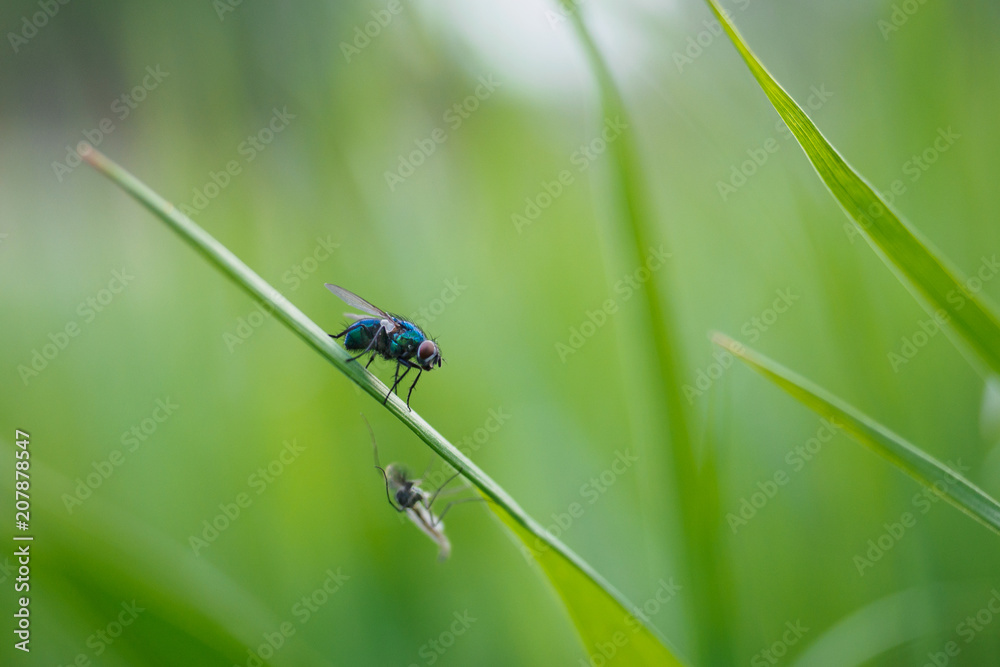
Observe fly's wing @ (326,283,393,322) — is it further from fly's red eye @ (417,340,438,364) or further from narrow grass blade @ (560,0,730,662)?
narrow grass blade @ (560,0,730,662)

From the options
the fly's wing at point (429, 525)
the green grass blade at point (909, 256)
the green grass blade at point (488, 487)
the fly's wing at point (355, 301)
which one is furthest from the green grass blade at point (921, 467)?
the fly's wing at point (429, 525)

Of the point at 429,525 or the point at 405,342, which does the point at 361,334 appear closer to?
the point at 405,342

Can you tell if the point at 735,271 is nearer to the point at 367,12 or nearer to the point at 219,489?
the point at 367,12

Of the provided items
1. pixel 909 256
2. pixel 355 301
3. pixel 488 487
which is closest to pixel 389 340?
pixel 355 301

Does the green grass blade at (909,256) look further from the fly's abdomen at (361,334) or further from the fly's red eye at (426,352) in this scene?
the fly's abdomen at (361,334)

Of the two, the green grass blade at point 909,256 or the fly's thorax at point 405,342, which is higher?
the green grass blade at point 909,256

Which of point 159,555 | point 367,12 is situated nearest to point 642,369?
point 159,555
